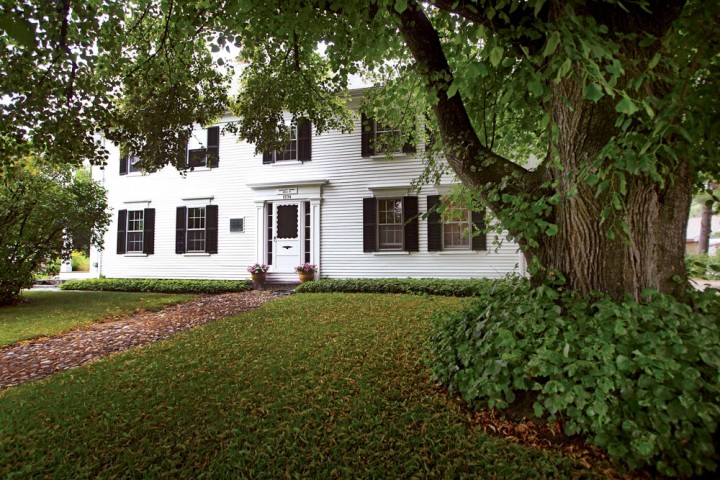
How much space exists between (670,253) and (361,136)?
9958 mm

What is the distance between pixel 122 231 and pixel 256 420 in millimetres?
13622

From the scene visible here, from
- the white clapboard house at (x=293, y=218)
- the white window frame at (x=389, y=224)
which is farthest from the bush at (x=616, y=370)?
the white window frame at (x=389, y=224)

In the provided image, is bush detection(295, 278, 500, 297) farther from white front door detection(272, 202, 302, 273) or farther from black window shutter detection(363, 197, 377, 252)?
white front door detection(272, 202, 302, 273)

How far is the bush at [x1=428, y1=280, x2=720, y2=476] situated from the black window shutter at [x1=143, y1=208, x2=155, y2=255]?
13.2 metres

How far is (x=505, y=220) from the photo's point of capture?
9.67ft

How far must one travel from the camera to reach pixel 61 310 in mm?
8211

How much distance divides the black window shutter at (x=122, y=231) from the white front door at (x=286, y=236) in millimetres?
6076

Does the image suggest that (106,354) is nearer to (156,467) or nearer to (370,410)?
(156,467)

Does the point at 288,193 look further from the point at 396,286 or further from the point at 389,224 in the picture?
the point at 396,286

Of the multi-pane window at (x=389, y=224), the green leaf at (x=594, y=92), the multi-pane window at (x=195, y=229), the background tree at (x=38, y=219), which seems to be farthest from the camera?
the multi-pane window at (x=195, y=229)

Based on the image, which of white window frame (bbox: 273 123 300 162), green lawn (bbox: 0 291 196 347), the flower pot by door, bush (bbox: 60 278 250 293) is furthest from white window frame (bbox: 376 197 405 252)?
green lawn (bbox: 0 291 196 347)

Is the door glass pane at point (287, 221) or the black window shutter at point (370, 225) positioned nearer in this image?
the black window shutter at point (370, 225)

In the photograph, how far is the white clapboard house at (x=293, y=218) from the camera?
11.1 meters

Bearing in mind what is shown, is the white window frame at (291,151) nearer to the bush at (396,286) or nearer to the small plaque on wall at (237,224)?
the small plaque on wall at (237,224)
